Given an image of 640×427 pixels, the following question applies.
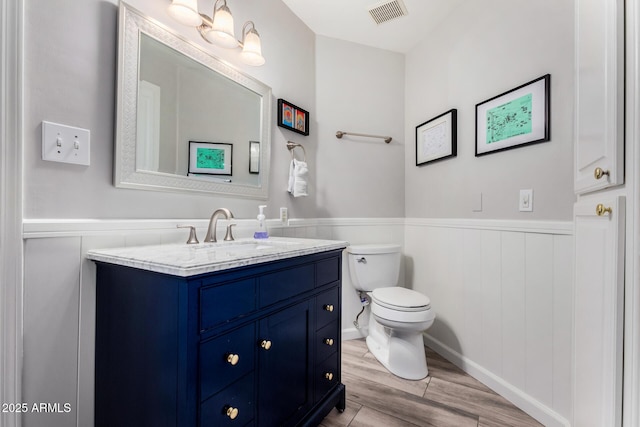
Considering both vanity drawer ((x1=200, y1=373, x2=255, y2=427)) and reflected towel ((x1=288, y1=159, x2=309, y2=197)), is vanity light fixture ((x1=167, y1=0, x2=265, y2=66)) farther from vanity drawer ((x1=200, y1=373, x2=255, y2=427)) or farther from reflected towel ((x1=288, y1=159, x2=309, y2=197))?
vanity drawer ((x1=200, y1=373, x2=255, y2=427))

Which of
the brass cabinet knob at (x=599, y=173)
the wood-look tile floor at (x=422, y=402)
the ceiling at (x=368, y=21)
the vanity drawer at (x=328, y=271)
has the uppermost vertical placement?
the ceiling at (x=368, y=21)

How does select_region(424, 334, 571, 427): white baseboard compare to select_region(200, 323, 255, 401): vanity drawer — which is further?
select_region(424, 334, 571, 427): white baseboard

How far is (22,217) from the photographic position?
2.63 ft

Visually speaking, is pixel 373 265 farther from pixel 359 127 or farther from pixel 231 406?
pixel 231 406

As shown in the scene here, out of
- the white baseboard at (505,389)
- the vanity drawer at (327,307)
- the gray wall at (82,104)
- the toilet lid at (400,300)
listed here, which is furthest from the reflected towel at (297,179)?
the white baseboard at (505,389)

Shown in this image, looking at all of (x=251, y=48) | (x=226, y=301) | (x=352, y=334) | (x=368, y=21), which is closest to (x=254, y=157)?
(x=251, y=48)

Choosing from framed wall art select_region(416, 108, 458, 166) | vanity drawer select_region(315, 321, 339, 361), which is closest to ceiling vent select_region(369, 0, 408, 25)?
framed wall art select_region(416, 108, 458, 166)

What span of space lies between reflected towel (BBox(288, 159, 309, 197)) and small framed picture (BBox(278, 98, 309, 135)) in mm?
247

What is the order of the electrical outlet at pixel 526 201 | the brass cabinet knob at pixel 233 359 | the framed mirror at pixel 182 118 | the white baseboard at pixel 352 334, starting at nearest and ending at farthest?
the brass cabinet knob at pixel 233 359 → the framed mirror at pixel 182 118 → the electrical outlet at pixel 526 201 → the white baseboard at pixel 352 334

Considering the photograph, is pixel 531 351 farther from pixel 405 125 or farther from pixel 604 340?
pixel 405 125

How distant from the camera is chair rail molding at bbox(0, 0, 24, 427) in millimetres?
762

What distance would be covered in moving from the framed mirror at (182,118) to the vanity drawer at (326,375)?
958mm

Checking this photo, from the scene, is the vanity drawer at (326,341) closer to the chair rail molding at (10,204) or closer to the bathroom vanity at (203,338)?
the bathroom vanity at (203,338)

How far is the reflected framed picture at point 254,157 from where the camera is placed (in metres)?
1.61
